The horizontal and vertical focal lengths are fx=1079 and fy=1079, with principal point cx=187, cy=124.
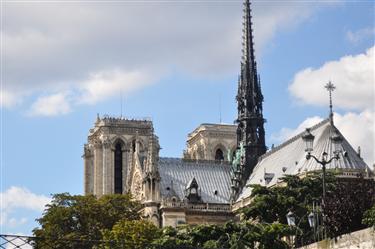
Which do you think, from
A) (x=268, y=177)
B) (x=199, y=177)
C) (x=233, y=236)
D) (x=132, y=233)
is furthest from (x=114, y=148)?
(x=233, y=236)

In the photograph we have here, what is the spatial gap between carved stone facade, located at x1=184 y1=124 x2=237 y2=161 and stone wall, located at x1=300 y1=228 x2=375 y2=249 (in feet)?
297

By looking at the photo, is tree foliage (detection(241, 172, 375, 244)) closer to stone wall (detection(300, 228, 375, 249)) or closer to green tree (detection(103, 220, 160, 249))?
green tree (detection(103, 220, 160, 249))

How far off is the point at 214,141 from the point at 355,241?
9529cm

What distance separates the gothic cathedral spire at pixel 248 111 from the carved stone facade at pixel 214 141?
25.8 m

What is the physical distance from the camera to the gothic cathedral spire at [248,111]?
11318 centimetres

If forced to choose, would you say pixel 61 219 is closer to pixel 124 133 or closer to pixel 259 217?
pixel 259 217

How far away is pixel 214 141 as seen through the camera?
144 metres

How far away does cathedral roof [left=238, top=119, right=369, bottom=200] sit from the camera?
92.9 meters

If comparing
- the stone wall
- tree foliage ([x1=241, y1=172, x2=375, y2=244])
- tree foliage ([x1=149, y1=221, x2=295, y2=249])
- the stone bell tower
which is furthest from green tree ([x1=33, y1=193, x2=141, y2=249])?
the stone wall

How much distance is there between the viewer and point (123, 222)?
88562 mm

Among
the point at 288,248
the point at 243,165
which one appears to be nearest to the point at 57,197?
the point at 243,165

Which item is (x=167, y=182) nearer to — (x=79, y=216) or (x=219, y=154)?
(x=79, y=216)

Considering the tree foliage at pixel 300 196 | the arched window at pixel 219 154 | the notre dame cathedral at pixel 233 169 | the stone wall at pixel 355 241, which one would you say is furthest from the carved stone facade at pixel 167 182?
the stone wall at pixel 355 241

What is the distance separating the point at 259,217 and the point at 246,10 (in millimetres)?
39956
